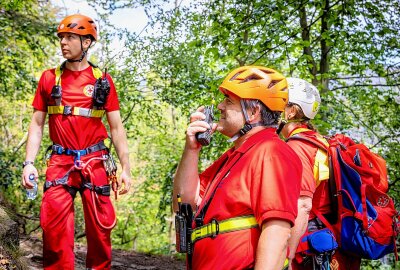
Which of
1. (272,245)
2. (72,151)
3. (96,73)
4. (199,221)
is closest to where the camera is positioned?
(272,245)

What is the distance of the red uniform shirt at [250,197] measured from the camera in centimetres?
235

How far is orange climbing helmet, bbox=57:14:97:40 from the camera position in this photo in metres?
5.04

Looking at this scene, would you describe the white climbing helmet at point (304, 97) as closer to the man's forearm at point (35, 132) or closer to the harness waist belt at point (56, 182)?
the harness waist belt at point (56, 182)

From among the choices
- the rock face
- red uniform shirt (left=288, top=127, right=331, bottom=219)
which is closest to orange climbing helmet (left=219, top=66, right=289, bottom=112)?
red uniform shirt (left=288, top=127, right=331, bottom=219)

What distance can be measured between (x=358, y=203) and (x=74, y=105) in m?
2.91

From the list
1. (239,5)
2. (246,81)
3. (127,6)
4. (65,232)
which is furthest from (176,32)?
(246,81)

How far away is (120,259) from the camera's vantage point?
834 cm

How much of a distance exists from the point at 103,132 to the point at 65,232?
3.61 ft

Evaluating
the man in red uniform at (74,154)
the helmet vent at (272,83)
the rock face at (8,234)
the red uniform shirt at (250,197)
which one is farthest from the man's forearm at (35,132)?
the helmet vent at (272,83)

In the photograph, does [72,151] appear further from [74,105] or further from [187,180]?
[187,180]

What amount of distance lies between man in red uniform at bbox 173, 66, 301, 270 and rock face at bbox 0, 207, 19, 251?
3239 millimetres

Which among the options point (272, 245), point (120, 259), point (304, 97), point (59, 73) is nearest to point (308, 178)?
point (304, 97)

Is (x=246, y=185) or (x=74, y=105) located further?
(x=74, y=105)

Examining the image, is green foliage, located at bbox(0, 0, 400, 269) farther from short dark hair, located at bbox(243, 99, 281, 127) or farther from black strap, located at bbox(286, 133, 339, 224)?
short dark hair, located at bbox(243, 99, 281, 127)
